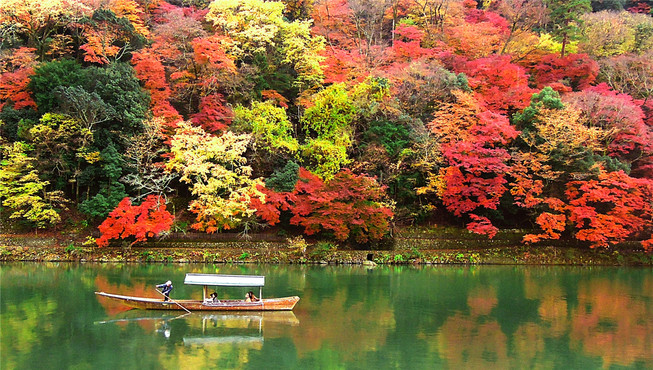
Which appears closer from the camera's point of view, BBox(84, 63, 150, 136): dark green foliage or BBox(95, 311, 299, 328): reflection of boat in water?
BBox(95, 311, 299, 328): reflection of boat in water

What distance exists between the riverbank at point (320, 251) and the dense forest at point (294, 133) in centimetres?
93

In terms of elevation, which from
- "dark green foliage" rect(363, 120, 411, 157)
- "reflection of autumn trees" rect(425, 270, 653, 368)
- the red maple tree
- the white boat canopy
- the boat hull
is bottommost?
"reflection of autumn trees" rect(425, 270, 653, 368)

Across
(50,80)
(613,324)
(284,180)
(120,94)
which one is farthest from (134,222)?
(613,324)

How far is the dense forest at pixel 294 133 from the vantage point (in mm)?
29172

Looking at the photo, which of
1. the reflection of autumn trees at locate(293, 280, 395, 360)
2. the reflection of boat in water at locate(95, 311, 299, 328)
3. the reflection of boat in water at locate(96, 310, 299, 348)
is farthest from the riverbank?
the reflection of boat in water at locate(96, 310, 299, 348)

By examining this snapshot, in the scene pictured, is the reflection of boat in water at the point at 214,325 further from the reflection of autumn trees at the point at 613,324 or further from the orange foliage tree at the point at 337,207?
the orange foliage tree at the point at 337,207

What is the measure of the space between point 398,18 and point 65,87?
32.2 meters

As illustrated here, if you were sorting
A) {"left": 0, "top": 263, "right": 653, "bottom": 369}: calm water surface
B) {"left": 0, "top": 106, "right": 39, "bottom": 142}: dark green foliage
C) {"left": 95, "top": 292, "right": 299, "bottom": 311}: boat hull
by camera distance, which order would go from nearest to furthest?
{"left": 0, "top": 263, "right": 653, "bottom": 369}: calm water surface → {"left": 95, "top": 292, "right": 299, "bottom": 311}: boat hull → {"left": 0, "top": 106, "right": 39, "bottom": 142}: dark green foliage

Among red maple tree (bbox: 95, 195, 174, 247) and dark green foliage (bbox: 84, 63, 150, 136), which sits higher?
dark green foliage (bbox: 84, 63, 150, 136)

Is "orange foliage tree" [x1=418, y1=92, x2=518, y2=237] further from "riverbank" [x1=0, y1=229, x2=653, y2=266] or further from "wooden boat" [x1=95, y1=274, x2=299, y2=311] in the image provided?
"wooden boat" [x1=95, y1=274, x2=299, y2=311]

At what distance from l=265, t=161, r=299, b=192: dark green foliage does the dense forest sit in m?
0.10

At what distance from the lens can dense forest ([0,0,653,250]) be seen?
2917 cm

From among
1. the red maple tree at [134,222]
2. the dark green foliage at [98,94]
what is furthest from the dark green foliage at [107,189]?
the dark green foliage at [98,94]

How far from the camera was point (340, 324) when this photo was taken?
16125mm
